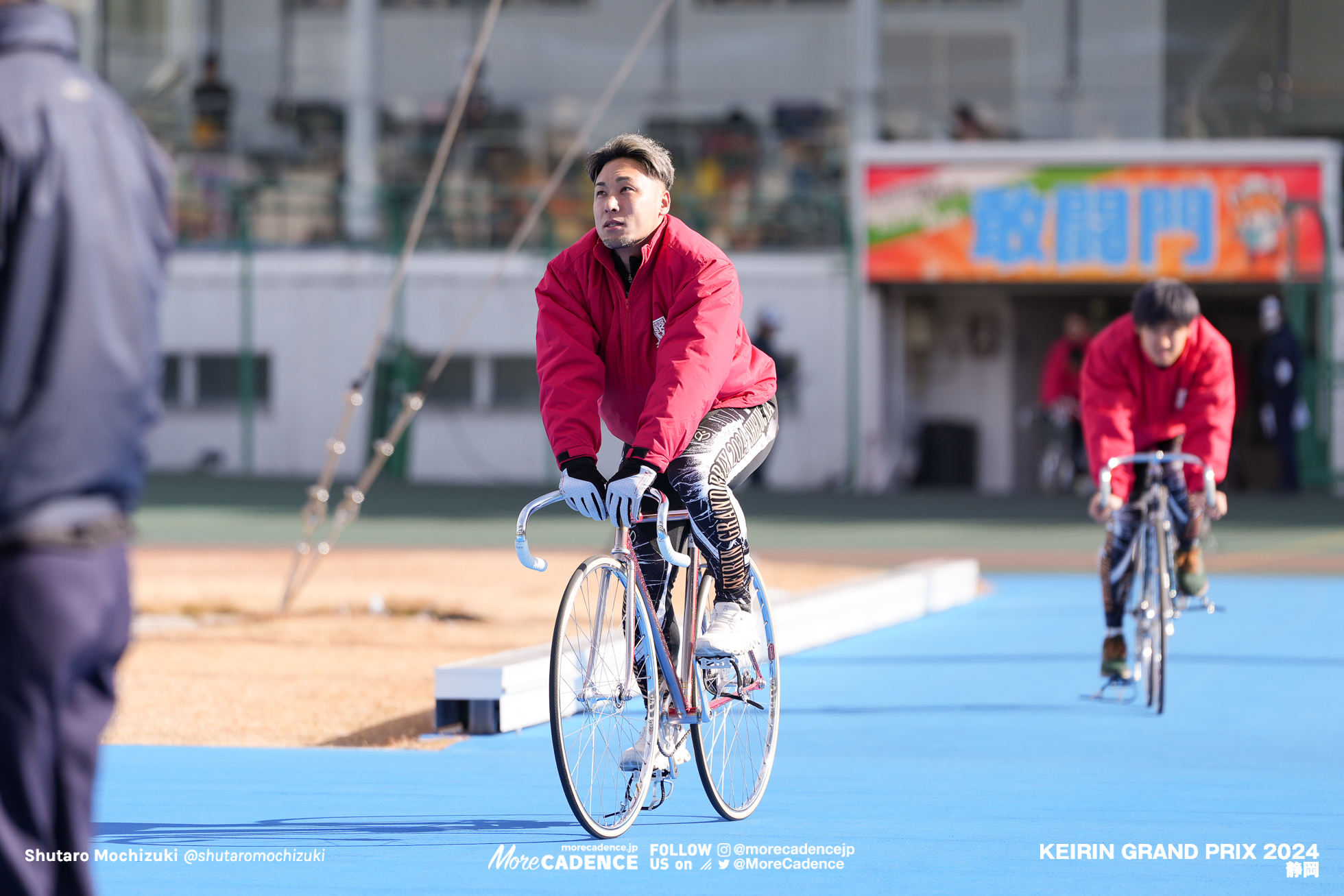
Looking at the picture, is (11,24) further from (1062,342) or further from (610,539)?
(1062,342)

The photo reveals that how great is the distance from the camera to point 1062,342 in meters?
21.3

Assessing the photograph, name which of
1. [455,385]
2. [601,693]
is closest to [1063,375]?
[455,385]

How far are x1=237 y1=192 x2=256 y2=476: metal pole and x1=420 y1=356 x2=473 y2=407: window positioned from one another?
256 centimetres

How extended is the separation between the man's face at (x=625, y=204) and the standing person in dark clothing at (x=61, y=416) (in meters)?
2.44

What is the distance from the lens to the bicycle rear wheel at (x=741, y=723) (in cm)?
527

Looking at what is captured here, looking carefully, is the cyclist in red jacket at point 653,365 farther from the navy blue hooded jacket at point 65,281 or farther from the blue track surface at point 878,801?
the navy blue hooded jacket at point 65,281

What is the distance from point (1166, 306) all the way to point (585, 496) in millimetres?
3560

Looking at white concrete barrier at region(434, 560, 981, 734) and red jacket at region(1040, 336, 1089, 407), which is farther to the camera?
red jacket at region(1040, 336, 1089, 407)

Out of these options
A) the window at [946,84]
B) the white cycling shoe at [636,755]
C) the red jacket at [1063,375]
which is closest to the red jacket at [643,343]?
the white cycling shoe at [636,755]

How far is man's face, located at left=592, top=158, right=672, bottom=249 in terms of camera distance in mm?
5031

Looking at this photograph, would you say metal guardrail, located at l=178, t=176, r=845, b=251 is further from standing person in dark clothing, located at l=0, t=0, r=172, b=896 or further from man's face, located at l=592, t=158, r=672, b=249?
standing person in dark clothing, located at l=0, t=0, r=172, b=896

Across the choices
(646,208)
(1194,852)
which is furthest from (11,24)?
(1194,852)

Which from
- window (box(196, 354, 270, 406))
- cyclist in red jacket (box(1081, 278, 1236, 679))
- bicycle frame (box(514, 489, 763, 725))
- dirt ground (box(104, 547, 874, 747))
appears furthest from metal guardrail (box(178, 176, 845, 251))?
bicycle frame (box(514, 489, 763, 725))

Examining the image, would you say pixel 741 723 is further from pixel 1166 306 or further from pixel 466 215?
pixel 466 215
